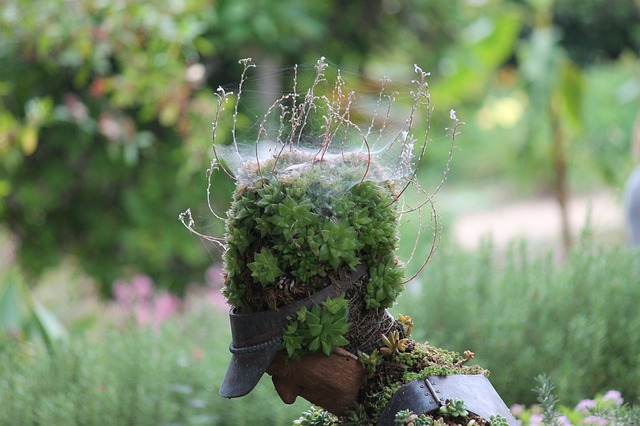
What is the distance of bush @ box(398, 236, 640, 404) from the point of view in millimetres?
3164

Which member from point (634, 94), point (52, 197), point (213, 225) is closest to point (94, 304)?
point (52, 197)

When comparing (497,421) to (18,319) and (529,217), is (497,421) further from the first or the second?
(529,217)

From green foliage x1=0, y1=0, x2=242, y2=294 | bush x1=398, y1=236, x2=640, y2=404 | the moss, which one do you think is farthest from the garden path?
the moss

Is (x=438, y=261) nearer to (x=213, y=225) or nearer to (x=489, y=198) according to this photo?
(x=213, y=225)

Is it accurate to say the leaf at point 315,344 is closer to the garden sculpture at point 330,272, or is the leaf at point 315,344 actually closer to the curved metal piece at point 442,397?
the garden sculpture at point 330,272

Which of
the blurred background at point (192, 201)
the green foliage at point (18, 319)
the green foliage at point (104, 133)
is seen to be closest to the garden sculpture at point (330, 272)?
the blurred background at point (192, 201)

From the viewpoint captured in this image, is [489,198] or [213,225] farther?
[489,198]

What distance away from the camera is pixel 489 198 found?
12172 mm

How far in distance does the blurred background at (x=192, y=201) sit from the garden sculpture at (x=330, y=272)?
13cm

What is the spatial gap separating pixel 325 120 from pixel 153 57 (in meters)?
2.90

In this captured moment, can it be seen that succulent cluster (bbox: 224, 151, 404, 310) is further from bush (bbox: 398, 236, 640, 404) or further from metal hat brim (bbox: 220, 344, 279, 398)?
bush (bbox: 398, 236, 640, 404)

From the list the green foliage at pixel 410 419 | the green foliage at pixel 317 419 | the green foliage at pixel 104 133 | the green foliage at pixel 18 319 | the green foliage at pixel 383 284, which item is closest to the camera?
the green foliage at pixel 410 419

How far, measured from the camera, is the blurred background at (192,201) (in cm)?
325

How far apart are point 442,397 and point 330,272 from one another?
13.0 inches
